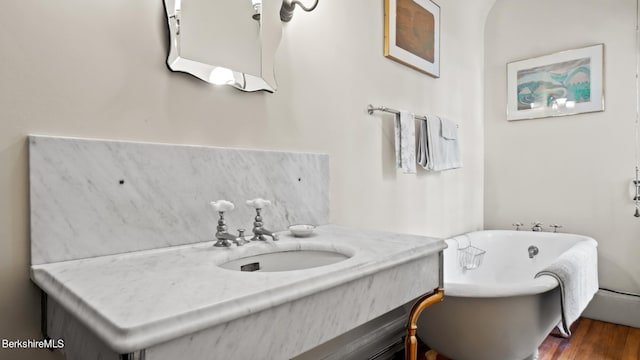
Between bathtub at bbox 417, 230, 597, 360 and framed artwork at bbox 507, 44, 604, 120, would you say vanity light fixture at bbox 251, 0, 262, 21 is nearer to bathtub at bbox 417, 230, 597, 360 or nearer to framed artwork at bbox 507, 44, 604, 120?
bathtub at bbox 417, 230, 597, 360

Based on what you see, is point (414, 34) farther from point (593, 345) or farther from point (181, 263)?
point (593, 345)

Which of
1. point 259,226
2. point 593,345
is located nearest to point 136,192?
point 259,226

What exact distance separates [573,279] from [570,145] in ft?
4.42

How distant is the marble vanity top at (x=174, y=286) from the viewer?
0.57 m

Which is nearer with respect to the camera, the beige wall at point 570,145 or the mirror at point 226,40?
the mirror at point 226,40

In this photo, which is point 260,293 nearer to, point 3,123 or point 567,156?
point 3,123

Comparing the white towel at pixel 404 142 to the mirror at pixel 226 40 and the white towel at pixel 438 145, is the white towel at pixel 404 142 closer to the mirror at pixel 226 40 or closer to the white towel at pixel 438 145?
the white towel at pixel 438 145

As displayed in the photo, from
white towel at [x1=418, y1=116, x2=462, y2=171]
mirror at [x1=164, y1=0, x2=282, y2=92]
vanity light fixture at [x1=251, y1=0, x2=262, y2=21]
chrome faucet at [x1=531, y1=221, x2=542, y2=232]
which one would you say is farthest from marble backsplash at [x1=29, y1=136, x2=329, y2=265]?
chrome faucet at [x1=531, y1=221, x2=542, y2=232]

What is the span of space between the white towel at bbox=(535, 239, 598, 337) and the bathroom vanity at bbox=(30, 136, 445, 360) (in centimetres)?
78

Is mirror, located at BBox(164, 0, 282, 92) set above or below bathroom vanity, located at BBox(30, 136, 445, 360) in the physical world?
above

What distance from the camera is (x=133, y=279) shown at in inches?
30.9

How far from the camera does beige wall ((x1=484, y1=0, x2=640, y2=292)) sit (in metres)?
2.49

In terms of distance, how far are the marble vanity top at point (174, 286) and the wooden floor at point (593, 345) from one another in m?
1.31

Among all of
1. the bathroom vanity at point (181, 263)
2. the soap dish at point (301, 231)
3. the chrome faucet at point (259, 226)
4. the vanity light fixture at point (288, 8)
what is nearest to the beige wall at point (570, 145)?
the bathroom vanity at point (181, 263)
